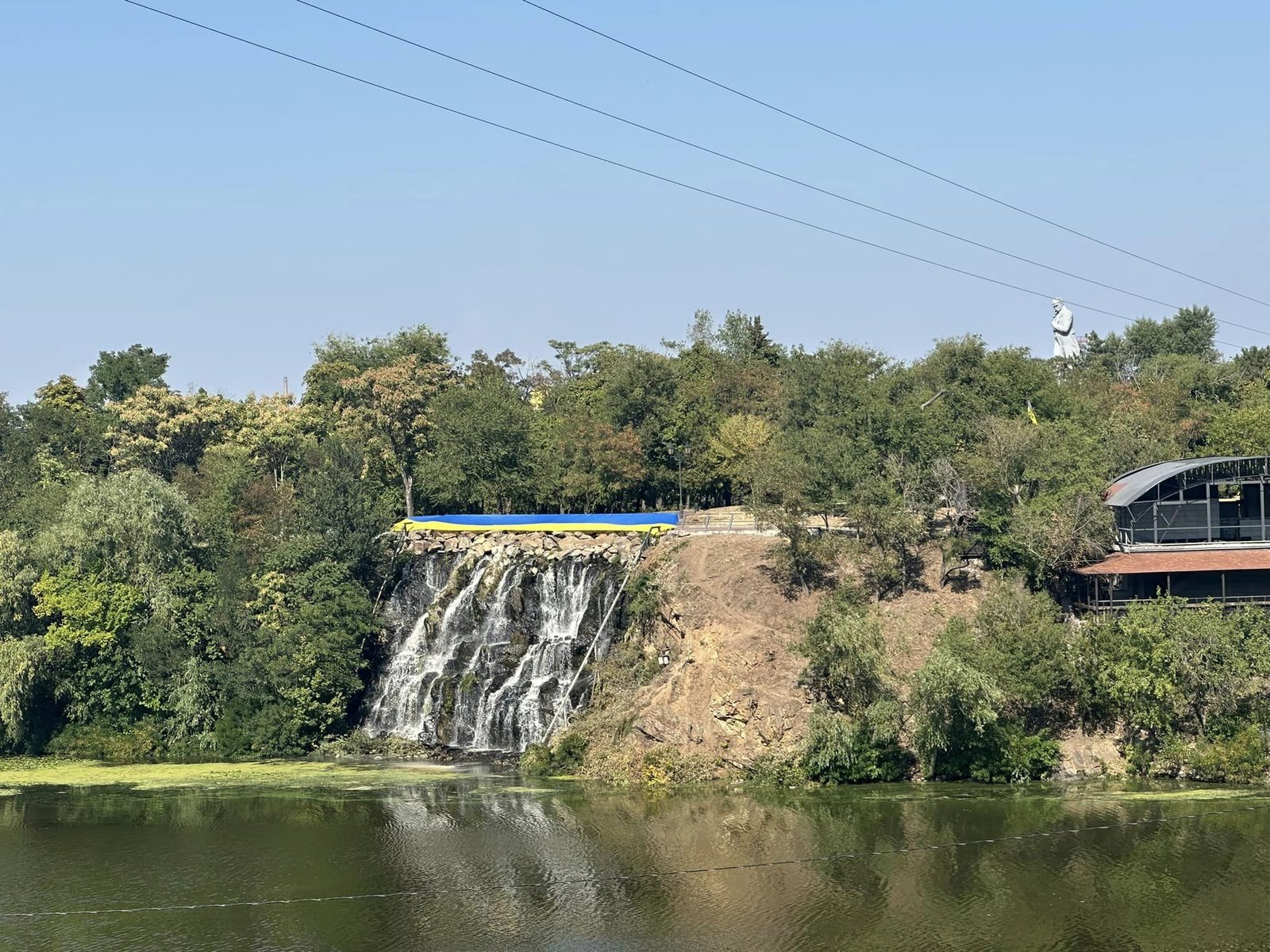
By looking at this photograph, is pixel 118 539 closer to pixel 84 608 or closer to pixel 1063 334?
pixel 84 608

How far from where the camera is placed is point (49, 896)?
48344 mm

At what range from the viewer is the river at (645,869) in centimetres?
4325

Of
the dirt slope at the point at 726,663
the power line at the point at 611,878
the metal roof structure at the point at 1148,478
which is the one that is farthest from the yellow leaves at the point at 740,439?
the power line at the point at 611,878

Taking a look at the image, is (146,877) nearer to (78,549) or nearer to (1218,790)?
(78,549)

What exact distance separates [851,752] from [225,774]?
31.3 m

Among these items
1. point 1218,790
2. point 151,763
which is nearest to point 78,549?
point 151,763

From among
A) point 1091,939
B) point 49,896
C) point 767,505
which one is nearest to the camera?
point 1091,939

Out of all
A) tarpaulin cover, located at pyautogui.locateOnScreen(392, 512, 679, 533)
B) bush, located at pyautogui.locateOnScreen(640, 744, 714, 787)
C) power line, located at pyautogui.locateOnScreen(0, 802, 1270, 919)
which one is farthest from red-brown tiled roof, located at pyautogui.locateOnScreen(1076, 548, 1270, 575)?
tarpaulin cover, located at pyautogui.locateOnScreen(392, 512, 679, 533)

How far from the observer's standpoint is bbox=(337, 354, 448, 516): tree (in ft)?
324

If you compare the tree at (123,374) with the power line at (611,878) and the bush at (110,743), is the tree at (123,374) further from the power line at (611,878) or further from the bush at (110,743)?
the power line at (611,878)

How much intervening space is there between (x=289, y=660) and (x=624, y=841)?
27.1m

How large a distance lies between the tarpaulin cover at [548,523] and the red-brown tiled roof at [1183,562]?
24523mm

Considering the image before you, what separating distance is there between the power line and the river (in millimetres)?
113

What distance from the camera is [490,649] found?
72.9m
